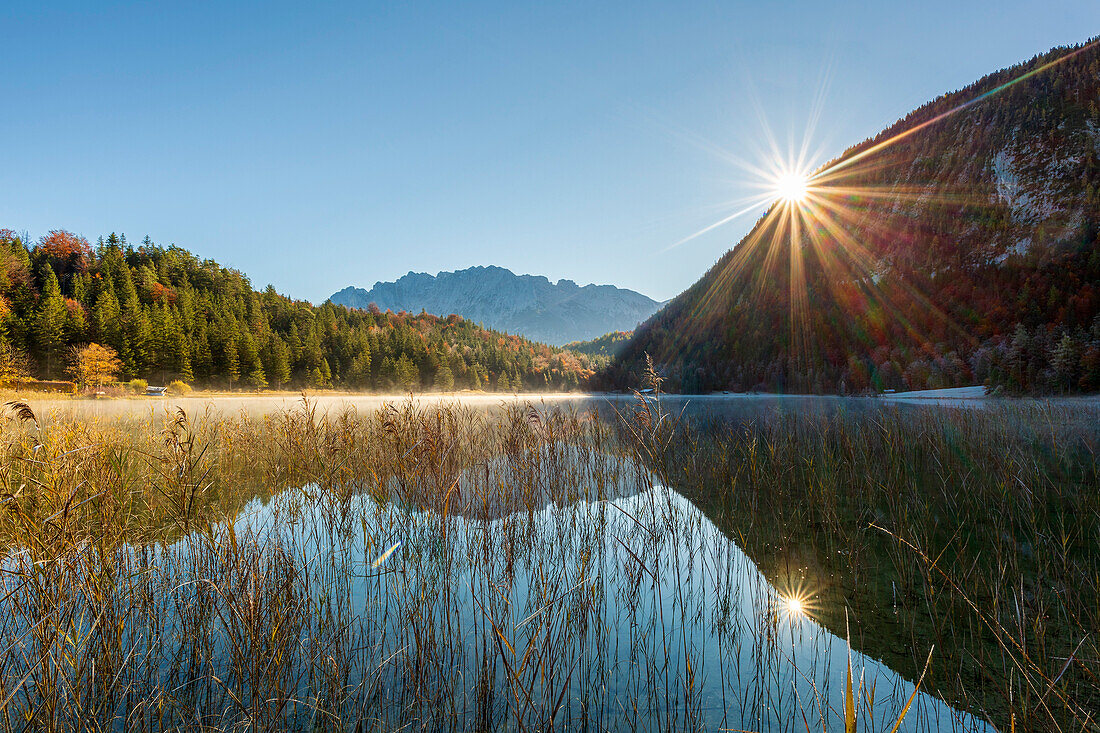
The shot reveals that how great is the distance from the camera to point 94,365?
4119 centimetres

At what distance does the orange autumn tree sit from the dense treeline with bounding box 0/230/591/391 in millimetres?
1257

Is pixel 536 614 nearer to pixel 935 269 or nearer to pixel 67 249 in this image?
pixel 935 269

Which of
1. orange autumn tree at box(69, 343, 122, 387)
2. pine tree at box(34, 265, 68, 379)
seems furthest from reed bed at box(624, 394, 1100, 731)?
pine tree at box(34, 265, 68, 379)

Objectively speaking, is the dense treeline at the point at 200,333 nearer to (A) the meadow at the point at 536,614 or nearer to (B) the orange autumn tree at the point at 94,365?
(B) the orange autumn tree at the point at 94,365

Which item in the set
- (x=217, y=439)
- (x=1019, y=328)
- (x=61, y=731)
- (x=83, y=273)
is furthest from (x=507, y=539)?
(x=83, y=273)

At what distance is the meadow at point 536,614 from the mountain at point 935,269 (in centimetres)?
3675

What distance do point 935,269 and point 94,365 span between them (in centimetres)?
9548

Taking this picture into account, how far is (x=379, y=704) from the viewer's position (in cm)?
207

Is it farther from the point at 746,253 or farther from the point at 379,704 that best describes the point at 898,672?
the point at 746,253

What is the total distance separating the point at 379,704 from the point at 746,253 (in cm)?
8718

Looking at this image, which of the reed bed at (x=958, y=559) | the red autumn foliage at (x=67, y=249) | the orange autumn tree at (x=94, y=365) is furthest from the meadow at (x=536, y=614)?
the red autumn foliage at (x=67, y=249)

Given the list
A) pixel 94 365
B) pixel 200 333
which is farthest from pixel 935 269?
pixel 94 365

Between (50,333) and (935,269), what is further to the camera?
(935,269)

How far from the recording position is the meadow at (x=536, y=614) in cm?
199
